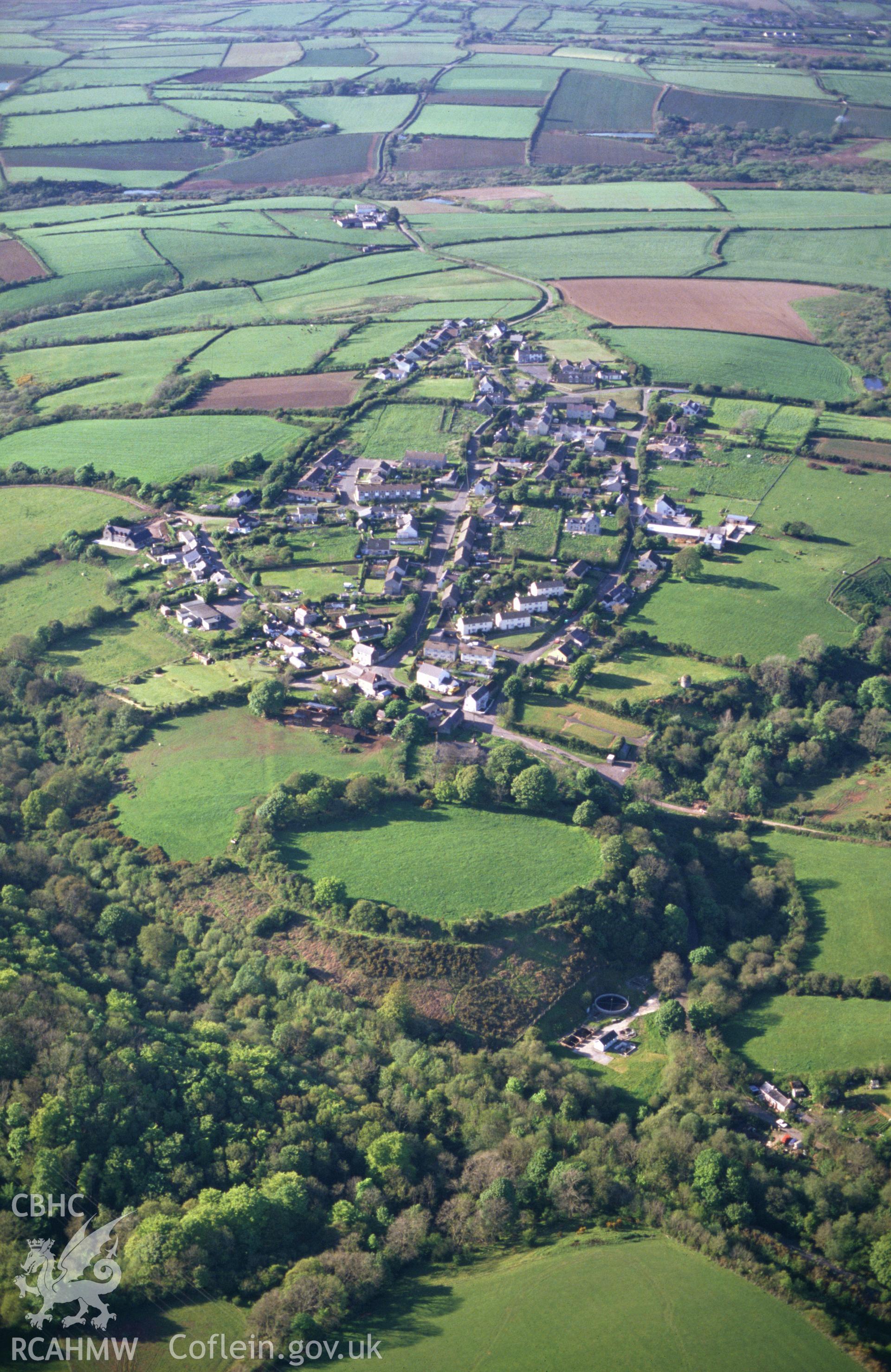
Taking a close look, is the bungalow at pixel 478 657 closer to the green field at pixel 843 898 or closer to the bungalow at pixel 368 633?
the bungalow at pixel 368 633

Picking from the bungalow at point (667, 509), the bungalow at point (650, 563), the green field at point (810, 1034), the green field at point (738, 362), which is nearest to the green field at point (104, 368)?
the green field at point (738, 362)

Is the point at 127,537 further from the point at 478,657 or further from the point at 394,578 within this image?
the point at 478,657

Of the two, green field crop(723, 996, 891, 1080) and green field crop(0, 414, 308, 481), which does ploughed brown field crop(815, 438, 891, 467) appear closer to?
green field crop(0, 414, 308, 481)

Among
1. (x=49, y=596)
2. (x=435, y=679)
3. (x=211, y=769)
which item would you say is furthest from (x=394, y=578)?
(x=49, y=596)

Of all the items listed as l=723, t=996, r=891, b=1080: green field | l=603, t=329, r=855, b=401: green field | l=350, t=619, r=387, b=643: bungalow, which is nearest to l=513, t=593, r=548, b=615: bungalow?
l=350, t=619, r=387, b=643: bungalow

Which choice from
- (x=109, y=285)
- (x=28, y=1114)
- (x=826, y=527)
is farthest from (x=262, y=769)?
(x=109, y=285)

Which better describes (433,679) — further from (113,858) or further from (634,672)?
(113,858)
